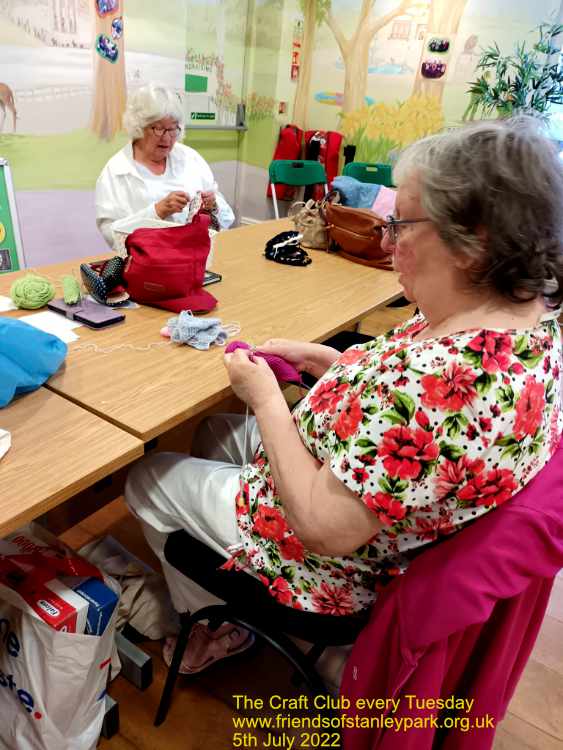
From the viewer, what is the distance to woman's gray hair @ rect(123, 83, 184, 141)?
7.59ft

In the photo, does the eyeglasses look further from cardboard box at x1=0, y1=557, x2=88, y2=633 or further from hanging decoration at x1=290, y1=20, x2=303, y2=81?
hanging decoration at x1=290, y1=20, x2=303, y2=81

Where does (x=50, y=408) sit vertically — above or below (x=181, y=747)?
above

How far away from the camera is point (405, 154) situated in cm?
92

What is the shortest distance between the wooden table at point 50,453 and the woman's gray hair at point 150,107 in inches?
62.7

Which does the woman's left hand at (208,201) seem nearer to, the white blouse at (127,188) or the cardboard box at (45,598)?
the white blouse at (127,188)

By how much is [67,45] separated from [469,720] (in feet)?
12.7

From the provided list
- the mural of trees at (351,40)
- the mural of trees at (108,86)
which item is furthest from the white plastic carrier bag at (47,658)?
the mural of trees at (351,40)

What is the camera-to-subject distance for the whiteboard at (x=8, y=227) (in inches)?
91.2

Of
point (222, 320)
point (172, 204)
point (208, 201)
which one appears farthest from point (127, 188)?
point (222, 320)

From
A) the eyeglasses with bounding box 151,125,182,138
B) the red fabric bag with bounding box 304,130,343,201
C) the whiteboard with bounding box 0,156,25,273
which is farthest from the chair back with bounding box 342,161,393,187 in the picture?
the whiteboard with bounding box 0,156,25,273

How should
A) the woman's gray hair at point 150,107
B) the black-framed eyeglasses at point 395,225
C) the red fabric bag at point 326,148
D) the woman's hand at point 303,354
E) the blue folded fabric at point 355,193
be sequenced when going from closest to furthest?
the black-framed eyeglasses at point 395,225, the woman's hand at point 303,354, the woman's gray hair at point 150,107, the blue folded fabric at point 355,193, the red fabric bag at point 326,148

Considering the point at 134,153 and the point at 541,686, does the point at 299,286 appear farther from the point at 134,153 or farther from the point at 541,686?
the point at 541,686

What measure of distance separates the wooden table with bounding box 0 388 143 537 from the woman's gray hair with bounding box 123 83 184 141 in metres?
1.59

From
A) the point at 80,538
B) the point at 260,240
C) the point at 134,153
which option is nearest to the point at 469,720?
the point at 80,538
